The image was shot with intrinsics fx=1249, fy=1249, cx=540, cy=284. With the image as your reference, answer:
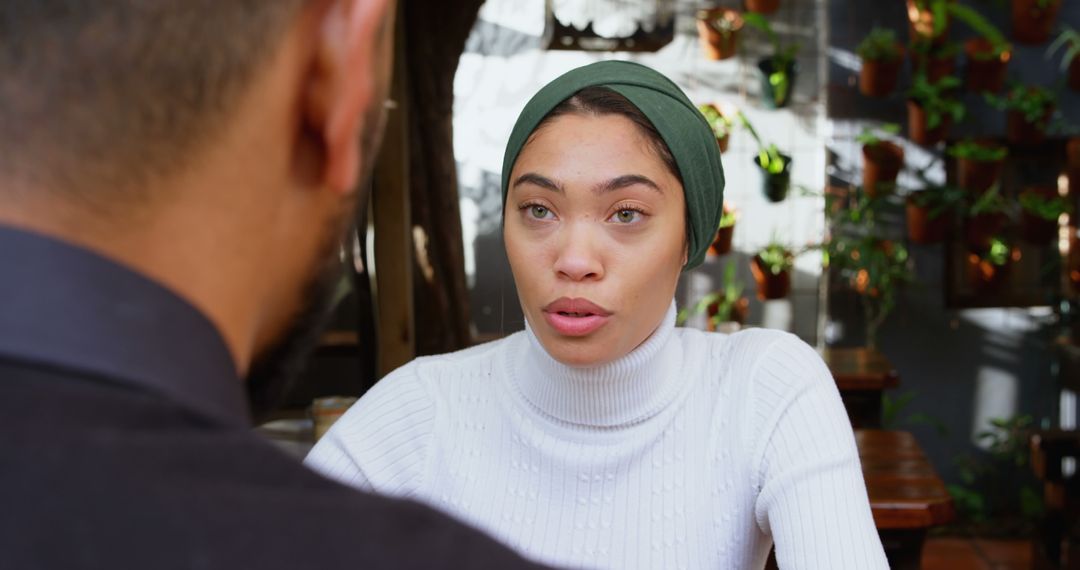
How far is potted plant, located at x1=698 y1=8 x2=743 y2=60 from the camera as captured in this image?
5.92m

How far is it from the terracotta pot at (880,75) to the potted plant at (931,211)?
0.53 m

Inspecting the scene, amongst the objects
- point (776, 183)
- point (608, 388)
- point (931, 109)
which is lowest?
point (776, 183)

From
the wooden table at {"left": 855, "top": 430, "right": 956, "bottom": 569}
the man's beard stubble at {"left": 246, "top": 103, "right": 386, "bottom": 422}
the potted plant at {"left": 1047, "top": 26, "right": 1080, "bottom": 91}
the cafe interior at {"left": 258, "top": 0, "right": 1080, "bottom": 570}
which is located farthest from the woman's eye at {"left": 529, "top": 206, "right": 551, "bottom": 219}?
the potted plant at {"left": 1047, "top": 26, "right": 1080, "bottom": 91}

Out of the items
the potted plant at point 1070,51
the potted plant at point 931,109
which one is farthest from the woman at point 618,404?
the potted plant at point 1070,51

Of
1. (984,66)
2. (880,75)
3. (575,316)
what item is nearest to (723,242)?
(880,75)

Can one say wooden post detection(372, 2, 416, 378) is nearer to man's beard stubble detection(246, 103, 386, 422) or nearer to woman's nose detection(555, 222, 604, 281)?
woman's nose detection(555, 222, 604, 281)

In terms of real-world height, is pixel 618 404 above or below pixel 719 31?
below

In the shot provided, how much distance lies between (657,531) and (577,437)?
161 mm

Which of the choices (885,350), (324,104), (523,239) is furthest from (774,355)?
(885,350)

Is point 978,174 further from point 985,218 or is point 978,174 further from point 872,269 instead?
point 872,269

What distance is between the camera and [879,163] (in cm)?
594

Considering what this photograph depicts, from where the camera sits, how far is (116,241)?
471 millimetres

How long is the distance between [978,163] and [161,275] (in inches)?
232

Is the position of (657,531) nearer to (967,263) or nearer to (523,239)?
(523,239)
